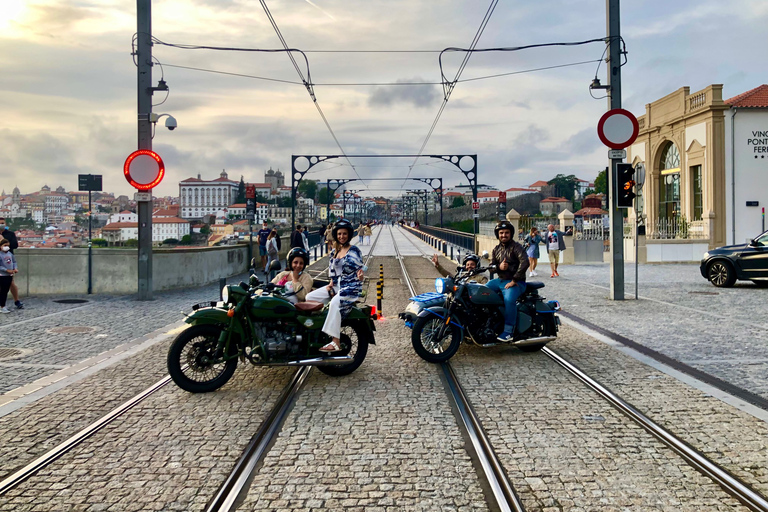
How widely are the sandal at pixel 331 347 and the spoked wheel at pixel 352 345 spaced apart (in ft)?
0.55

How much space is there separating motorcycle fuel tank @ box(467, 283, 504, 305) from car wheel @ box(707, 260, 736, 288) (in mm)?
11329

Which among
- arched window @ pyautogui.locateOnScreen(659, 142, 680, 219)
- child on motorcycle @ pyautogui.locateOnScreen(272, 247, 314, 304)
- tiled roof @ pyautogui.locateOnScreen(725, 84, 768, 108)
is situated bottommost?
child on motorcycle @ pyautogui.locateOnScreen(272, 247, 314, 304)

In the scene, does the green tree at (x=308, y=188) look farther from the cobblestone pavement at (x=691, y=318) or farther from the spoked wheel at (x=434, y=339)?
the spoked wheel at (x=434, y=339)

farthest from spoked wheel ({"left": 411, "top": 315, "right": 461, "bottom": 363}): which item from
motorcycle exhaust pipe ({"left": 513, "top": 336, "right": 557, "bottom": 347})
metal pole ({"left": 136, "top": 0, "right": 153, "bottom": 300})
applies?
metal pole ({"left": 136, "top": 0, "right": 153, "bottom": 300})

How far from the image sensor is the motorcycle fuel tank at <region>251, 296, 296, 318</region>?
6523 mm

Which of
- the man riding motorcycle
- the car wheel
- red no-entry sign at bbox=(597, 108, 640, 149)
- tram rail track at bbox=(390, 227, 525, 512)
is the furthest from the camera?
the car wheel

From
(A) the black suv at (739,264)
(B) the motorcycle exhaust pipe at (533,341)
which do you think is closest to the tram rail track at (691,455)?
(B) the motorcycle exhaust pipe at (533,341)

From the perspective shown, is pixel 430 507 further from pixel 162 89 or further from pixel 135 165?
pixel 162 89

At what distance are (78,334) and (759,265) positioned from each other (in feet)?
50.1

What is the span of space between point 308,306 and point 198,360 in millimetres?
1198

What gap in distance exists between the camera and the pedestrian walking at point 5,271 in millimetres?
12414

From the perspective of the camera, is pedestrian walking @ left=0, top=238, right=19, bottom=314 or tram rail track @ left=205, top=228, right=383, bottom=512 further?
pedestrian walking @ left=0, top=238, right=19, bottom=314

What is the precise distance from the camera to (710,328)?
10438 mm

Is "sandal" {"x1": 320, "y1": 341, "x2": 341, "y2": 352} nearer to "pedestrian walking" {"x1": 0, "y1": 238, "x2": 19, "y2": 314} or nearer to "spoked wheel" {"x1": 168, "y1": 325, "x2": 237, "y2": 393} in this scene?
"spoked wheel" {"x1": 168, "y1": 325, "x2": 237, "y2": 393}
